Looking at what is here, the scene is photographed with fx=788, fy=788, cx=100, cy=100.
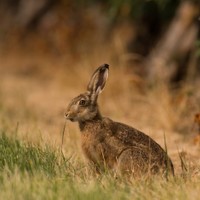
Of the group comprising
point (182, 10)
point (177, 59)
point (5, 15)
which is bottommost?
point (177, 59)

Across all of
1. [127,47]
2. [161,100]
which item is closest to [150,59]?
[127,47]

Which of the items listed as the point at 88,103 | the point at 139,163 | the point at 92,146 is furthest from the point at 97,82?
the point at 139,163

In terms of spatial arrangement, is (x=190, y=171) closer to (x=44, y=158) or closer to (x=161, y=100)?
(x=44, y=158)

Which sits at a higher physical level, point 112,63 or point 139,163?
point 112,63

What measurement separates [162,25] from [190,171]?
8.04m

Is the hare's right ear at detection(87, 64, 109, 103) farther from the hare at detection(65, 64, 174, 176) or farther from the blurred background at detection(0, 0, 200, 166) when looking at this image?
the blurred background at detection(0, 0, 200, 166)

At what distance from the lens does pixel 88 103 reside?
7.27 meters

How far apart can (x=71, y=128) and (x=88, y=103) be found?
2.25m

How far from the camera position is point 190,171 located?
22.0 feet

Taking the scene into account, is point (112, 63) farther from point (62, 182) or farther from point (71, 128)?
point (62, 182)

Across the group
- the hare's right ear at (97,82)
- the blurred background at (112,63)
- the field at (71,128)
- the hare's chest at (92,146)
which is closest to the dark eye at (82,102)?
the hare's right ear at (97,82)

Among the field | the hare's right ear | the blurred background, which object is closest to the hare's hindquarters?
the field

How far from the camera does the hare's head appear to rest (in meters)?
7.16

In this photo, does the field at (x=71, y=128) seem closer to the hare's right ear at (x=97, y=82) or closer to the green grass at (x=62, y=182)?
the green grass at (x=62, y=182)
